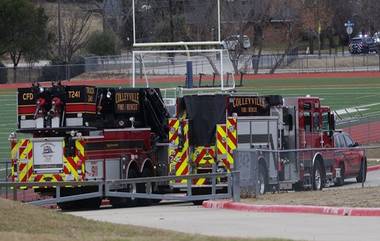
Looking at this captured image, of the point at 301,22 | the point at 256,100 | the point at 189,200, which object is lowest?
the point at 189,200

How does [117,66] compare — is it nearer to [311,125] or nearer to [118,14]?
[118,14]

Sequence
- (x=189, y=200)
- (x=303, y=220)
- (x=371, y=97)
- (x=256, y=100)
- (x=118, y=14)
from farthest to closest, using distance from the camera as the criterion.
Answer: (x=118, y=14), (x=371, y=97), (x=256, y=100), (x=189, y=200), (x=303, y=220)

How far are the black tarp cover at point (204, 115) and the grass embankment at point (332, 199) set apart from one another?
7.01 ft

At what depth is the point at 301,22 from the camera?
92.8 m

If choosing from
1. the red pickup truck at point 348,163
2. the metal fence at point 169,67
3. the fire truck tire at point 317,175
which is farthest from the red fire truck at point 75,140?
the metal fence at point 169,67

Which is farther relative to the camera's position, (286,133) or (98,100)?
(286,133)

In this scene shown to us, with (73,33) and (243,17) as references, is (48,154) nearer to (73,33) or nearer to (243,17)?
(243,17)

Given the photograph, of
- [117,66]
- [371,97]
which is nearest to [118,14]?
[117,66]

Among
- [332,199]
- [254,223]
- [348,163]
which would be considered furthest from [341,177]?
[254,223]

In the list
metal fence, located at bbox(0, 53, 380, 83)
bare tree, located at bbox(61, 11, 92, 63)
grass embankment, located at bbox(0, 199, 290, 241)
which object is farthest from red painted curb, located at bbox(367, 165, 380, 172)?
bare tree, located at bbox(61, 11, 92, 63)

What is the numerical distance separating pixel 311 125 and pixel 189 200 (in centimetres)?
642

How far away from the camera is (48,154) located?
2508 cm

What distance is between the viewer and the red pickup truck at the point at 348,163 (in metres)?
30.7

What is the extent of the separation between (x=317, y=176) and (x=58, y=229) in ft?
50.5
